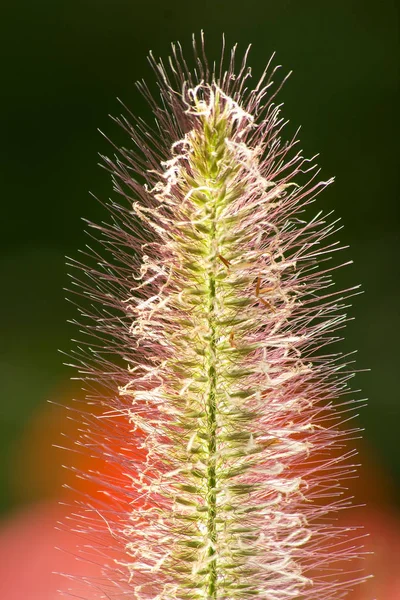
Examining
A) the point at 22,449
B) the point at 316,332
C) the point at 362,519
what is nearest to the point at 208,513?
the point at 316,332

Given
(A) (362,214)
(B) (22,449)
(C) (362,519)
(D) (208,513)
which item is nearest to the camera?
(D) (208,513)

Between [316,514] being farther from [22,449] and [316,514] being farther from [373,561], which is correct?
[22,449]

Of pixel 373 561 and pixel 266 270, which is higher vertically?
pixel 266 270

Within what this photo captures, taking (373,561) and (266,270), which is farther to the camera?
(373,561)

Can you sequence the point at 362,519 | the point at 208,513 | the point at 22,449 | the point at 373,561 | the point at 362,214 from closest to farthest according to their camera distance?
the point at 208,513
the point at 373,561
the point at 362,519
the point at 22,449
the point at 362,214

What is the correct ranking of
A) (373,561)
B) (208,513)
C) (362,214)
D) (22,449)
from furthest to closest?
(362,214)
(22,449)
(373,561)
(208,513)

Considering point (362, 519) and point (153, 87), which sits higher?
point (153, 87)

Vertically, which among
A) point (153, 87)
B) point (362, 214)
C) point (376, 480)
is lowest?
point (376, 480)

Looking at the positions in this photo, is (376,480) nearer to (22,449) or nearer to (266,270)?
(22,449)

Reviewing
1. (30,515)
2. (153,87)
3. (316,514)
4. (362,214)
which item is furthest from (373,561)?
(153,87)
